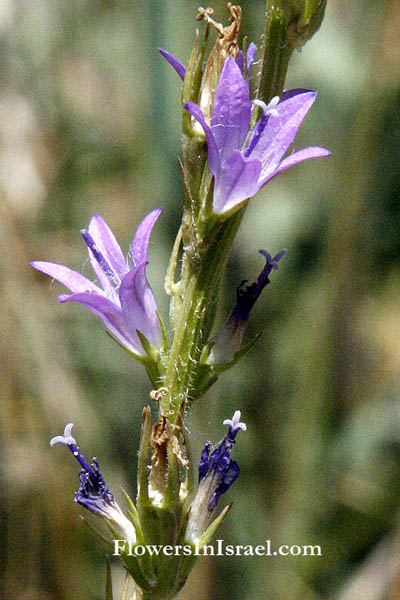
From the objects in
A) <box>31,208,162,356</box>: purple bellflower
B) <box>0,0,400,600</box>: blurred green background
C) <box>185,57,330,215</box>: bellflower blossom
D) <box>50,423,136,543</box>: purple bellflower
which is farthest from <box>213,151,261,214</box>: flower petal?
<box>0,0,400,600</box>: blurred green background

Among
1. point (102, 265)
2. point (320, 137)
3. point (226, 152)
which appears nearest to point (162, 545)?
point (102, 265)

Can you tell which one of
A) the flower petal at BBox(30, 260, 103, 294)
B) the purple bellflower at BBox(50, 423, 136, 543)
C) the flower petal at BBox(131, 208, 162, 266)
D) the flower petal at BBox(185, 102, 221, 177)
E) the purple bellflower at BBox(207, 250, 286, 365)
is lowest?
the purple bellflower at BBox(50, 423, 136, 543)

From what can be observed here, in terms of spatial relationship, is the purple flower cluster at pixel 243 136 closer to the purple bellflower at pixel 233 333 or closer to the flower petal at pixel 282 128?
the flower petal at pixel 282 128

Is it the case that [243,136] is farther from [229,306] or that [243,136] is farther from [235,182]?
[229,306]

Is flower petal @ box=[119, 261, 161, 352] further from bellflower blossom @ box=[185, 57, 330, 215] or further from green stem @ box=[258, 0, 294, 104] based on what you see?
green stem @ box=[258, 0, 294, 104]

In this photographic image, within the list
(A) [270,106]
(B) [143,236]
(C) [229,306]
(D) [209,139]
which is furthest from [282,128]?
(C) [229,306]

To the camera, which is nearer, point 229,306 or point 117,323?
point 117,323

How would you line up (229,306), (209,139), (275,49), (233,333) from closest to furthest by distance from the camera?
(209,139) < (275,49) < (233,333) < (229,306)
